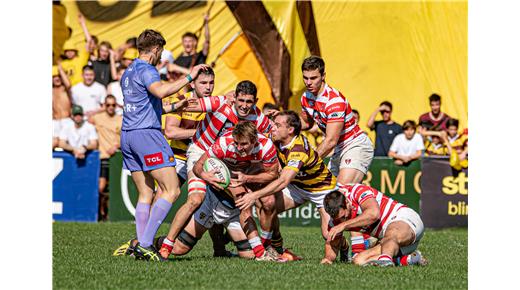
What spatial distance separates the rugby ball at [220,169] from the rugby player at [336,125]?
1360 mm

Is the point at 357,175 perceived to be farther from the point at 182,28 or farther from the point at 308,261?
the point at 182,28

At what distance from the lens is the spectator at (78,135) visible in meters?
18.2

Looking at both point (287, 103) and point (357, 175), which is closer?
point (357, 175)

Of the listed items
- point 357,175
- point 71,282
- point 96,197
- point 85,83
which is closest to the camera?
point 71,282

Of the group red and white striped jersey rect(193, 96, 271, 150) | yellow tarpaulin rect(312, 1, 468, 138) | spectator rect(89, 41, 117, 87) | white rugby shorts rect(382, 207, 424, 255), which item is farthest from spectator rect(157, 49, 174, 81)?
white rugby shorts rect(382, 207, 424, 255)

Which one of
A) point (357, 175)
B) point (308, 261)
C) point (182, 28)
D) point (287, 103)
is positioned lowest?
point (308, 261)

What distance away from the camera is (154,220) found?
1099 cm

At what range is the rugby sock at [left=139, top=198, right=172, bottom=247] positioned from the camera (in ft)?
36.0

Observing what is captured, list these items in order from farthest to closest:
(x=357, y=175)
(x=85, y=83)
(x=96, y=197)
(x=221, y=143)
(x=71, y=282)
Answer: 1. (x=85, y=83)
2. (x=96, y=197)
3. (x=357, y=175)
4. (x=221, y=143)
5. (x=71, y=282)

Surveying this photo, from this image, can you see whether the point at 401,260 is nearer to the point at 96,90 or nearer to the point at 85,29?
the point at 96,90

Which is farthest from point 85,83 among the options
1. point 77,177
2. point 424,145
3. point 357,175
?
point 357,175

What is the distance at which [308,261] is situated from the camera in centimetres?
1144

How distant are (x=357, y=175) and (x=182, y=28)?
9197mm

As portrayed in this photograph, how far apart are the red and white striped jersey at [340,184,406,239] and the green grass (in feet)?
1.71
